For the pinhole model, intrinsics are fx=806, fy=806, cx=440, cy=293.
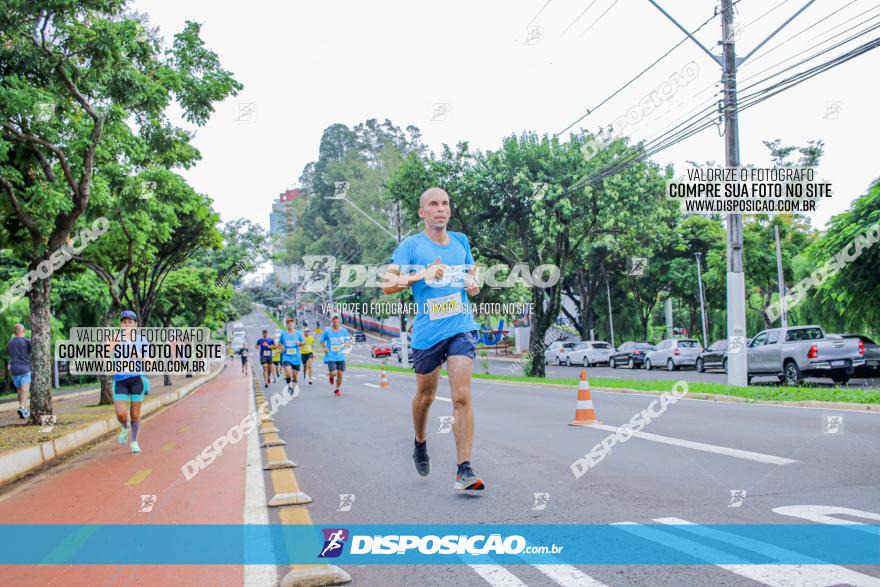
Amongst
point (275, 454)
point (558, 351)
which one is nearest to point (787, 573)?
point (275, 454)

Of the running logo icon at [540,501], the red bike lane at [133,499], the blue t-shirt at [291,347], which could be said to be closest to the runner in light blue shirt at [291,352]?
the blue t-shirt at [291,347]

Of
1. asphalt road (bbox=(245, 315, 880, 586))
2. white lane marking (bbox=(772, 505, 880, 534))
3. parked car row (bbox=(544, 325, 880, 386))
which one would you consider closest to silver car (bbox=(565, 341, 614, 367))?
parked car row (bbox=(544, 325, 880, 386))

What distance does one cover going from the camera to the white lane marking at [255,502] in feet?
14.0

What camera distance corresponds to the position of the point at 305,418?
13852 millimetres

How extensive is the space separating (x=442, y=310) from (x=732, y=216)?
13.2 metres

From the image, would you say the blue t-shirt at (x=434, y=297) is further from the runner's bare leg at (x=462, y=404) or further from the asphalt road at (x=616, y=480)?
the asphalt road at (x=616, y=480)

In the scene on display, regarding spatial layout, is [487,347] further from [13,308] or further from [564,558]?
[564,558]

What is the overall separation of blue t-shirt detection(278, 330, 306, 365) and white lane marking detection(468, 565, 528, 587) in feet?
56.0

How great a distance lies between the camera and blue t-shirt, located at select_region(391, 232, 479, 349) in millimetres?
5914

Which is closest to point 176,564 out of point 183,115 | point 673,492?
point 673,492

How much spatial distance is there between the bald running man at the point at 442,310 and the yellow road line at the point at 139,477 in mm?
3627

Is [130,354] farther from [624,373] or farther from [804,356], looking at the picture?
[624,373]

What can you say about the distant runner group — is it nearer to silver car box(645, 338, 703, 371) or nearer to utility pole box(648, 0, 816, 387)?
utility pole box(648, 0, 816, 387)

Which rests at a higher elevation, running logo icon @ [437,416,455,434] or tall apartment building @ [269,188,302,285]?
tall apartment building @ [269,188,302,285]
